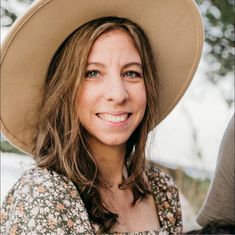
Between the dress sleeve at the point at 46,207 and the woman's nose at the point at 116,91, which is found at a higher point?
the woman's nose at the point at 116,91

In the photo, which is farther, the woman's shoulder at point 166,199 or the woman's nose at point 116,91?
the woman's shoulder at point 166,199

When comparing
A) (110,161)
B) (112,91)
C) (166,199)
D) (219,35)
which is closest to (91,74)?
(112,91)

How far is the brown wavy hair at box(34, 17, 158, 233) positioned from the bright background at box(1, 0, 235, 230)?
5.51ft

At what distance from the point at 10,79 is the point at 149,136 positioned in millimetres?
629

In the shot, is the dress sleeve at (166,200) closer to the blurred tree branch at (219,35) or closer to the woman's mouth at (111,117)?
the woman's mouth at (111,117)

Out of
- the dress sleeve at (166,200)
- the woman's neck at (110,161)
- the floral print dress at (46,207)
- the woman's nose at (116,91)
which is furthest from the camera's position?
the dress sleeve at (166,200)

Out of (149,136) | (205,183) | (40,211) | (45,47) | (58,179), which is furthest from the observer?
(205,183)

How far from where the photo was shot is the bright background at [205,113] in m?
4.03

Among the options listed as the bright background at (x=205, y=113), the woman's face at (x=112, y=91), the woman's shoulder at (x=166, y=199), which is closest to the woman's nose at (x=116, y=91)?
the woman's face at (x=112, y=91)

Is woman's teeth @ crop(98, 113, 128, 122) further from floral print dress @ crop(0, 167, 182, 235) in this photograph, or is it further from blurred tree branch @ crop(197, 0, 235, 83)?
blurred tree branch @ crop(197, 0, 235, 83)

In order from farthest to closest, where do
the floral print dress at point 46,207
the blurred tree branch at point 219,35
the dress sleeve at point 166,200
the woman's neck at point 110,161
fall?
the blurred tree branch at point 219,35 → the dress sleeve at point 166,200 → the woman's neck at point 110,161 → the floral print dress at point 46,207

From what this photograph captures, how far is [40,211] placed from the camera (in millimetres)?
1809

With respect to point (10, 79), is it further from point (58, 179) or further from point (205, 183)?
point (205, 183)

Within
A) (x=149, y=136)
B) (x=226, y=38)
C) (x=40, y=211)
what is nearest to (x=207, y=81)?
(x=226, y=38)
